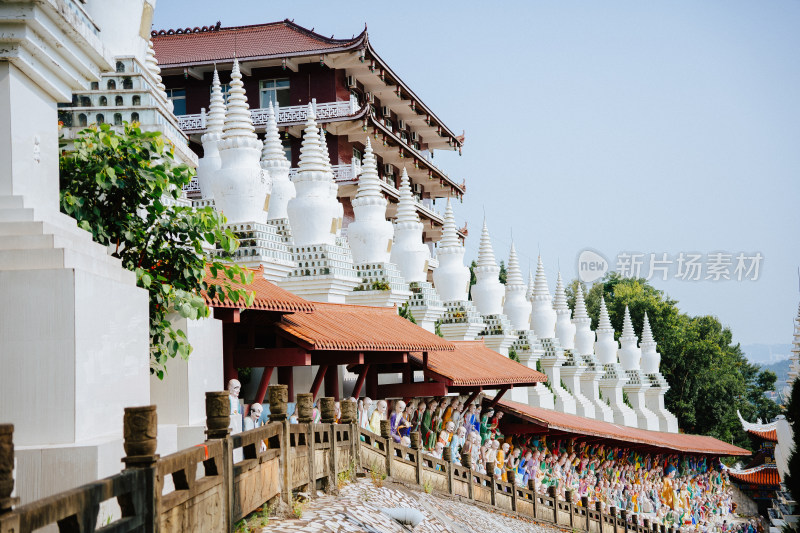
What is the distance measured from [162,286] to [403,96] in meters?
34.1

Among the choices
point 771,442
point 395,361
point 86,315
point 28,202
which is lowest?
point 771,442

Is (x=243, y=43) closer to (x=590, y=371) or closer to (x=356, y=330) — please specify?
(x=590, y=371)

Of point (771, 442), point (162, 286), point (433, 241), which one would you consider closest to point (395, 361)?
point (162, 286)

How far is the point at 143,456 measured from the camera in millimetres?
6691

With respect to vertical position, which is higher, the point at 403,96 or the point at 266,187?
the point at 403,96

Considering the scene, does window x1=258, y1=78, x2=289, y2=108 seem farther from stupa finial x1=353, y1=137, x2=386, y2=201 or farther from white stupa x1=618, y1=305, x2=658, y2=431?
white stupa x1=618, y1=305, x2=658, y2=431

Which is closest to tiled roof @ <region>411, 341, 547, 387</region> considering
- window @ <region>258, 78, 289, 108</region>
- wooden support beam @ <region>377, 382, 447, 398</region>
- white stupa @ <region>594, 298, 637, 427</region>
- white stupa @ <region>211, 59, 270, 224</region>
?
wooden support beam @ <region>377, 382, 447, 398</region>

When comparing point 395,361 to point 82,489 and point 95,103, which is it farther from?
point 82,489

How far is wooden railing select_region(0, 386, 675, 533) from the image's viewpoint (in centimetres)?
571

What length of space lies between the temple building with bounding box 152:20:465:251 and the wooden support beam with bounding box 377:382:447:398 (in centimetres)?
A: 1489

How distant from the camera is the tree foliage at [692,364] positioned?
61.3 m

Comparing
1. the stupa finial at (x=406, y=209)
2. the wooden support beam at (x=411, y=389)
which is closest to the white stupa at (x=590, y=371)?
the stupa finial at (x=406, y=209)

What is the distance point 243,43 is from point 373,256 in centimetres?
1897

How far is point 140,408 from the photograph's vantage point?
21.7 feet
